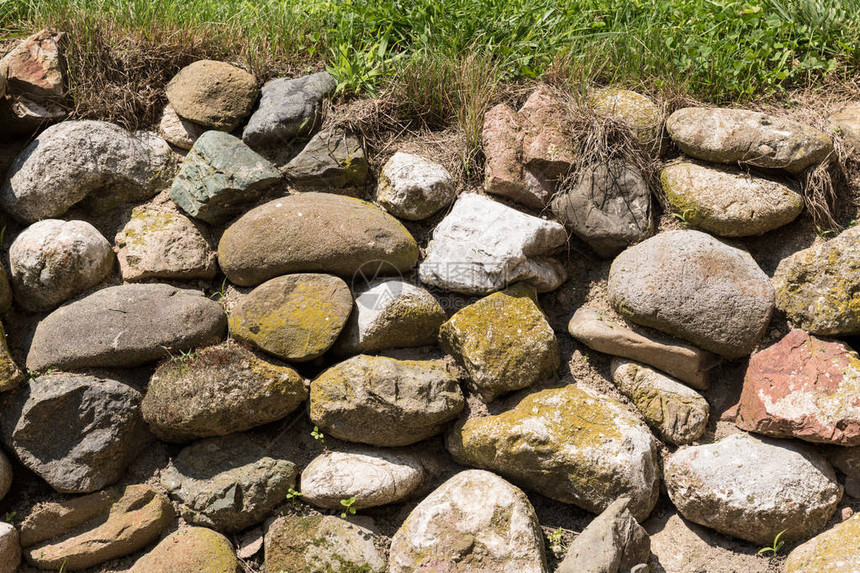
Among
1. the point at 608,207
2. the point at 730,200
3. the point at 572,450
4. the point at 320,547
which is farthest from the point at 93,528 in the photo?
the point at 730,200

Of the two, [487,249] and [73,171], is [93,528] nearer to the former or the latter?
[73,171]

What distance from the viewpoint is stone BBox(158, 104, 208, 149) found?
159 inches

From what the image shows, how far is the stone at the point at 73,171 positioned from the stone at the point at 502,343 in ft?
5.94

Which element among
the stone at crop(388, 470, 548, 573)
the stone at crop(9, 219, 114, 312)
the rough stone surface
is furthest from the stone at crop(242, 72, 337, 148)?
the stone at crop(388, 470, 548, 573)

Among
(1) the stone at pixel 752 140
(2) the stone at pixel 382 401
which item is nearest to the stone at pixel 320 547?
(2) the stone at pixel 382 401

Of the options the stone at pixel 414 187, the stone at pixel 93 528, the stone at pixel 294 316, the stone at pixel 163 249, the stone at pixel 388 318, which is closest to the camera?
the stone at pixel 93 528

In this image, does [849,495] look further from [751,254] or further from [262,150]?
[262,150]

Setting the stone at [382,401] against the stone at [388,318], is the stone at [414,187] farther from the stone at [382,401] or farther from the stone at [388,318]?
the stone at [382,401]

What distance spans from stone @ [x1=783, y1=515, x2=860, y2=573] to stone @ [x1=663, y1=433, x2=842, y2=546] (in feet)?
0.30

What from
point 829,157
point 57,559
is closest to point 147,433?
point 57,559

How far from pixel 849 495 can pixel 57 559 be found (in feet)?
11.3

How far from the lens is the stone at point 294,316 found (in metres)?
3.48

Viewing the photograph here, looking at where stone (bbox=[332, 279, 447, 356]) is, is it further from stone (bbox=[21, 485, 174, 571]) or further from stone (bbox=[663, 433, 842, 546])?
stone (bbox=[663, 433, 842, 546])

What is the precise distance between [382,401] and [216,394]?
0.74 metres
